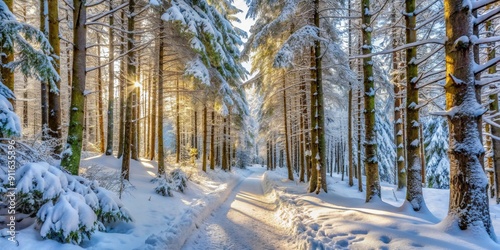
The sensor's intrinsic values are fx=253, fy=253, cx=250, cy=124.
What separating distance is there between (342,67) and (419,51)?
340 cm

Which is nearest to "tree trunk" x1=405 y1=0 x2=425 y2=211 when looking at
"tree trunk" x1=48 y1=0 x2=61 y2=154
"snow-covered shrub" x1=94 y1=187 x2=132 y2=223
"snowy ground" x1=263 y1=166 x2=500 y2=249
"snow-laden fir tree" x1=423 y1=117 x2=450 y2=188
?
"snowy ground" x1=263 y1=166 x2=500 y2=249

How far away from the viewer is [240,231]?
6406mm

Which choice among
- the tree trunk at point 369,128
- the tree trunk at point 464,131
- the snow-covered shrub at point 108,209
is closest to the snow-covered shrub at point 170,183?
the snow-covered shrub at point 108,209

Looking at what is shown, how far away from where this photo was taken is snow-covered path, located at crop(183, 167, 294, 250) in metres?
5.43

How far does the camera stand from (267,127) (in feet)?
73.0

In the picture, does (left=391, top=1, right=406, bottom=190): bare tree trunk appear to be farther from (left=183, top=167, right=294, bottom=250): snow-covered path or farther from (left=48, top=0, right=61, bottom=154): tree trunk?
(left=48, top=0, right=61, bottom=154): tree trunk

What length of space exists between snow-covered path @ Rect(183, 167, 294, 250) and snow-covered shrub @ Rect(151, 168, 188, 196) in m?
1.87

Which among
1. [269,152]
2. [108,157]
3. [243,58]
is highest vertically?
[243,58]

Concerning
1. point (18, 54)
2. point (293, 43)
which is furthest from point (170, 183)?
point (293, 43)

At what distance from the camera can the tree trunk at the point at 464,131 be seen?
147 inches

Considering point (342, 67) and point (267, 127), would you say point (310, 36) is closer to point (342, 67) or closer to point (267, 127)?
point (342, 67)

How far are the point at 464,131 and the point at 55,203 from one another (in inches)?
248

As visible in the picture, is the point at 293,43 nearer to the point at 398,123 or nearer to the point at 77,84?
the point at 398,123

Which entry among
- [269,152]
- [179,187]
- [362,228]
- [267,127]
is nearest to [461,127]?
[362,228]
